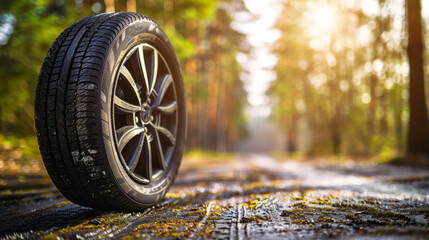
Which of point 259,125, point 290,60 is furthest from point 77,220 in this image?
point 259,125

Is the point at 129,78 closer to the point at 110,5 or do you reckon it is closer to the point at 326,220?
the point at 326,220

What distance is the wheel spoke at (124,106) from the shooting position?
236 centimetres

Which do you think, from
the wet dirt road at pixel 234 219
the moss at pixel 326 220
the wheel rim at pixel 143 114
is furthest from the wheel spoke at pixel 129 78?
the moss at pixel 326 220

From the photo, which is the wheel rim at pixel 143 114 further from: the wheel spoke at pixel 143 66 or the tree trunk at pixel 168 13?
the tree trunk at pixel 168 13

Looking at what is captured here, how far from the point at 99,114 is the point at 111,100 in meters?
0.19

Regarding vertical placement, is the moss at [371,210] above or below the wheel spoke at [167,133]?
below

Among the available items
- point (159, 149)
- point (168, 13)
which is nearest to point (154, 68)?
point (159, 149)

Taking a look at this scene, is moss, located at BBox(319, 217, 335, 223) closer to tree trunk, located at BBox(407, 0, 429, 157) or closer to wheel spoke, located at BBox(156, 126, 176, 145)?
wheel spoke, located at BBox(156, 126, 176, 145)

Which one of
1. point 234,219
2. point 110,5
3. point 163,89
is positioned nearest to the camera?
point 234,219

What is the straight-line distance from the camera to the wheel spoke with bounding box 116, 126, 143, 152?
2.37m

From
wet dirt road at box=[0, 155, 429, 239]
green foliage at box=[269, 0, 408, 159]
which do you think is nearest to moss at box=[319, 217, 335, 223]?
wet dirt road at box=[0, 155, 429, 239]

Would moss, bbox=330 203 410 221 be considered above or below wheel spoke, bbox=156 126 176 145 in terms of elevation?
below

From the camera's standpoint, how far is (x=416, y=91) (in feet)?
31.7

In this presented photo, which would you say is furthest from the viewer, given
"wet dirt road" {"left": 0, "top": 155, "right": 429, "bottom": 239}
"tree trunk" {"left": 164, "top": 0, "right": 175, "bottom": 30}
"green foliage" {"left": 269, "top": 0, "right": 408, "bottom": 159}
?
"green foliage" {"left": 269, "top": 0, "right": 408, "bottom": 159}
